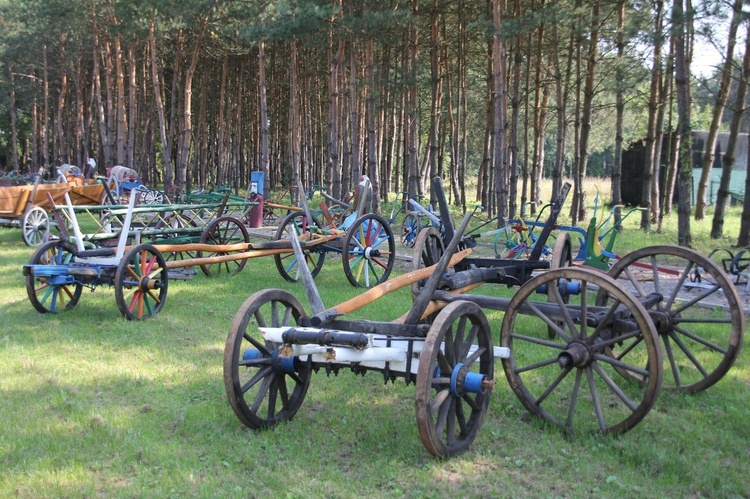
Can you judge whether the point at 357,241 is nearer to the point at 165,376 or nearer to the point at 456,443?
the point at 165,376

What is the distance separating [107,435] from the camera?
14.6 feet

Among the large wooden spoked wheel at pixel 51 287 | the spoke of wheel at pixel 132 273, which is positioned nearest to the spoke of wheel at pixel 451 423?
the spoke of wheel at pixel 132 273

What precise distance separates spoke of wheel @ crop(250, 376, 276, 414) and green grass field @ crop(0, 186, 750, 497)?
0.72 feet

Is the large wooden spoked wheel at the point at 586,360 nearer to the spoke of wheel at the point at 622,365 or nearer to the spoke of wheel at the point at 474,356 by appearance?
the spoke of wheel at the point at 622,365

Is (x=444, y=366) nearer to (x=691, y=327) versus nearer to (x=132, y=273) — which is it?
(x=691, y=327)

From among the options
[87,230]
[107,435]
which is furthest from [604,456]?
[87,230]

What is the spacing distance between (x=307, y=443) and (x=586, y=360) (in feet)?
6.28

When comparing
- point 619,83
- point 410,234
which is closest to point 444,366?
point 410,234

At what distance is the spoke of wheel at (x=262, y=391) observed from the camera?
4.28 m

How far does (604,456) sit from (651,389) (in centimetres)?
51

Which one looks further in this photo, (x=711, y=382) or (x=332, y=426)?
(x=711, y=382)

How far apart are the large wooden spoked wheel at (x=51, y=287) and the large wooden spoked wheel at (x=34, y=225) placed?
239 inches

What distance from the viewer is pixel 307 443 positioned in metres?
4.29

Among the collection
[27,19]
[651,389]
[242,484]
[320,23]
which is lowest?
[242,484]
